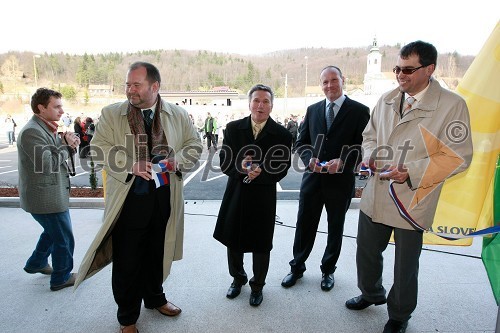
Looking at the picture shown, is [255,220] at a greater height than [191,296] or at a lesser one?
greater

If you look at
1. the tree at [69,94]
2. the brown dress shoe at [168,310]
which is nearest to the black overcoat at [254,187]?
the brown dress shoe at [168,310]

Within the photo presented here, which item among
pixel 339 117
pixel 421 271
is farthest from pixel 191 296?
pixel 421 271

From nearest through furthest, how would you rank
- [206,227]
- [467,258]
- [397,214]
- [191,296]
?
1. [397,214]
2. [191,296]
3. [467,258]
4. [206,227]

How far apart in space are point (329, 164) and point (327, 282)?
3.82ft

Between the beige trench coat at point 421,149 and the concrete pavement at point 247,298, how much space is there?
0.97 meters

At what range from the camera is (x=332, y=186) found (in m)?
3.12

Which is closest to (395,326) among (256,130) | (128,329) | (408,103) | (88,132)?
(408,103)

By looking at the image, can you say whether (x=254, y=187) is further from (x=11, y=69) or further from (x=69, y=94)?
(x=11, y=69)

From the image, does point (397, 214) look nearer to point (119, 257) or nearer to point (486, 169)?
point (486, 169)

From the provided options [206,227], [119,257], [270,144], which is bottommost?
[206,227]

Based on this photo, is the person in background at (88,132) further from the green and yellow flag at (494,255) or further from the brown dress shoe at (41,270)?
the green and yellow flag at (494,255)

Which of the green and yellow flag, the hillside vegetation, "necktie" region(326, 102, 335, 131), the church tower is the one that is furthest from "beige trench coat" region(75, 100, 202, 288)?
the church tower

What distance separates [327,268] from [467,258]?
1.88 metres

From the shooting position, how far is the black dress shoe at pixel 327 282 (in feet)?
10.3
